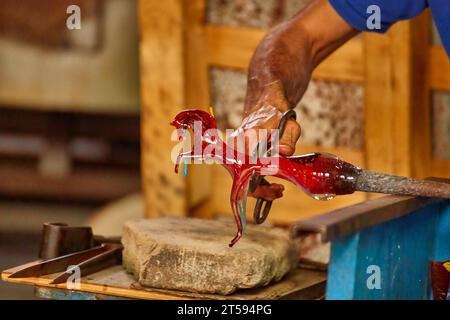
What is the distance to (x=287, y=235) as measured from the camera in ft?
10.7

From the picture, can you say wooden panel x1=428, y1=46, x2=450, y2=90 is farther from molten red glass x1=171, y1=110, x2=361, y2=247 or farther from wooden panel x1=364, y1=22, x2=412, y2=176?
molten red glass x1=171, y1=110, x2=361, y2=247

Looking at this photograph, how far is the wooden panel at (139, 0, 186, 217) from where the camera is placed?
4.81 m

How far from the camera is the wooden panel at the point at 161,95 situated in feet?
15.8

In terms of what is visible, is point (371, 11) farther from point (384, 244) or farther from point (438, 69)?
point (438, 69)

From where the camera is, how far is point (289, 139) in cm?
279

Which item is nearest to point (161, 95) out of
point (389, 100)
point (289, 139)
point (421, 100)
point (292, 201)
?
point (292, 201)

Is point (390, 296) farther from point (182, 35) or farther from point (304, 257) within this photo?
point (182, 35)

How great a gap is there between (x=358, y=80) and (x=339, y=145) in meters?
0.29

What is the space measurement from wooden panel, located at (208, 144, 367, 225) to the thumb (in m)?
1.79

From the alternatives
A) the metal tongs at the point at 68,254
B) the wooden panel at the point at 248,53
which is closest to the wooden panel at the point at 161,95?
the wooden panel at the point at 248,53

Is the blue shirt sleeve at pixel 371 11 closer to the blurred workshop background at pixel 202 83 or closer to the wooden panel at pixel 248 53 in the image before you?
the blurred workshop background at pixel 202 83

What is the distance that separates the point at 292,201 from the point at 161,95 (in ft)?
2.42
